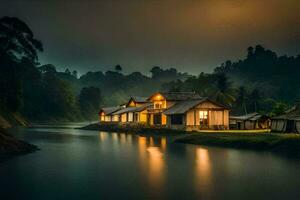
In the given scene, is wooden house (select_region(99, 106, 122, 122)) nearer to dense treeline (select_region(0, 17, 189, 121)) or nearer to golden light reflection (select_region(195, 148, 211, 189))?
dense treeline (select_region(0, 17, 189, 121))

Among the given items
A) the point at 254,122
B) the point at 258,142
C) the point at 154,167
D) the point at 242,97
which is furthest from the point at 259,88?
the point at 154,167

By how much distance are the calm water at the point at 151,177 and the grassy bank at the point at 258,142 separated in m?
4.11

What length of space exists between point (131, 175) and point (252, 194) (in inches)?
371

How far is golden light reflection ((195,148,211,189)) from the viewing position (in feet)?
76.8

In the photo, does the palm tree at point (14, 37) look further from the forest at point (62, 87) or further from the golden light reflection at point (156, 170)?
the golden light reflection at point (156, 170)

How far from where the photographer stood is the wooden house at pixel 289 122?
50000 millimetres

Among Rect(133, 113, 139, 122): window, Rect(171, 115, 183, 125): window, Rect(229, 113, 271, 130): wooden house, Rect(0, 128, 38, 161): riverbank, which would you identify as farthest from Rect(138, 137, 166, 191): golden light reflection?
Rect(133, 113, 139, 122): window

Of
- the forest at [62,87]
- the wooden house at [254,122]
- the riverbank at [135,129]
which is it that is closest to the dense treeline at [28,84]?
the forest at [62,87]

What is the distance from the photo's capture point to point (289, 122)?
51625mm

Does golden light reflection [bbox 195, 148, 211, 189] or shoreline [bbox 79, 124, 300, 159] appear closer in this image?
golden light reflection [bbox 195, 148, 211, 189]

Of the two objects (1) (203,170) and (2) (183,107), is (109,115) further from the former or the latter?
(1) (203,170)

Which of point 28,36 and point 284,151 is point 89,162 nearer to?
point 284,151

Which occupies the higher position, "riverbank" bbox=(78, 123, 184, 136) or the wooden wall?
the wooden wall

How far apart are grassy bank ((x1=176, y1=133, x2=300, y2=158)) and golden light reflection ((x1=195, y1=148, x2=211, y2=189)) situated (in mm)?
7577
